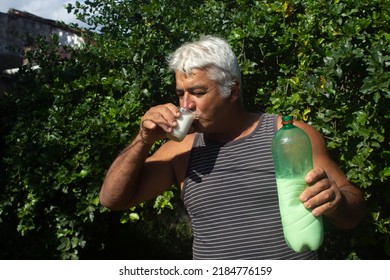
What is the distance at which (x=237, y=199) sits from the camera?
227cm

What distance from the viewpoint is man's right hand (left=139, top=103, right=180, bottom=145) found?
2189mm

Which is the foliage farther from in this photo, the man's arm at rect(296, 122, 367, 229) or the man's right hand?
the man's right hand

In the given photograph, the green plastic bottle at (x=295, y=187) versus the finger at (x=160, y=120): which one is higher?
the finger at (x=160, y=120)

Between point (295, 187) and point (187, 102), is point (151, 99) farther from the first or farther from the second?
point (295, 187)

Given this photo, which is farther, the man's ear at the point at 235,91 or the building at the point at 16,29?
the building at the point at 16,29

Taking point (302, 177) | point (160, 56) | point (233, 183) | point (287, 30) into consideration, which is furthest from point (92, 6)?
point (302, 177)

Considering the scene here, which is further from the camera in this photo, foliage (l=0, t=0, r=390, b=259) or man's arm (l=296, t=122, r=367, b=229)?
foliage (l=0, t=0, r=390, b=259)

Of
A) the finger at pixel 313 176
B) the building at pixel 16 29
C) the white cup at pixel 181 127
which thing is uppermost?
the building at pixel 16 29

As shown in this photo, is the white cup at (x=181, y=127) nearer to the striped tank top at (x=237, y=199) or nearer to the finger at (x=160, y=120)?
the finger at (x=160, y=120)

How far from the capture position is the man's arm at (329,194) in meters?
1.79

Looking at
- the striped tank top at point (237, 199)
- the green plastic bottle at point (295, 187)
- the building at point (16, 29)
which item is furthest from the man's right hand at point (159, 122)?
the building at point (16, 29)

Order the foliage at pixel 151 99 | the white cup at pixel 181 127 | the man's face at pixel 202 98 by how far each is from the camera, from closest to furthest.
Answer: the white cup at pixel 181 127 < the man's face at pixel 202 98 < the foliage at pixel 151 99

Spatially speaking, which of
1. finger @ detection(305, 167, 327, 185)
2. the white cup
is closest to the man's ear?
A: the white cup

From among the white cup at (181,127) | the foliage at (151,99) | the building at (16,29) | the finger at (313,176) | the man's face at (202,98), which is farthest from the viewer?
the building at (16,29)
